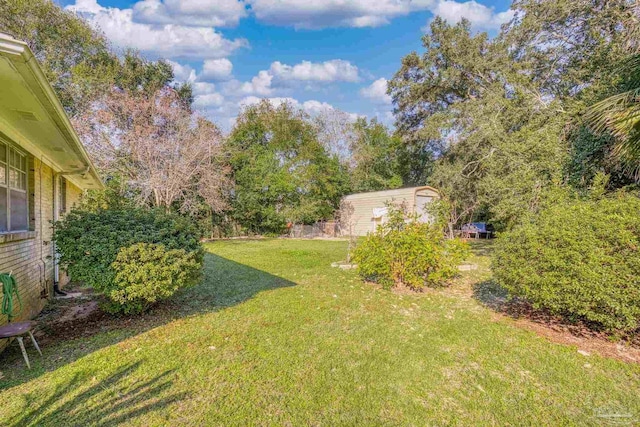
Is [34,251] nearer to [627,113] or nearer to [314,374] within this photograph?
[314,374]

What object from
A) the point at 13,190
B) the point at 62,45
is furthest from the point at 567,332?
the point at 62,45

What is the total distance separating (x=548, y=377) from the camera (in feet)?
10.3

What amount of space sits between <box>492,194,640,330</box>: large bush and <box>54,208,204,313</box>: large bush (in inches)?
180

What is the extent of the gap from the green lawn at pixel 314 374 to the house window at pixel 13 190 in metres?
1.68

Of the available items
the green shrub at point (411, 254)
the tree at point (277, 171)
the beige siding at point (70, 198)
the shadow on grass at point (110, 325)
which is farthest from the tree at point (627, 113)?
the tree at point (277, 171)

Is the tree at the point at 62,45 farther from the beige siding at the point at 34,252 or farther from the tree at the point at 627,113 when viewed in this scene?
the tree at the point at 627,113

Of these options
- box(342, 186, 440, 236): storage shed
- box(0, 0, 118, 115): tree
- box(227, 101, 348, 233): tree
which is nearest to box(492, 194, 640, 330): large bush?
box(342, 186, 440, 236): storage shed

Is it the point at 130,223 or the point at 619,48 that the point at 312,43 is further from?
the point at 130,223

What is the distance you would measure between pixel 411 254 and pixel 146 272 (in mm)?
4530

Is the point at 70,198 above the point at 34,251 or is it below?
above

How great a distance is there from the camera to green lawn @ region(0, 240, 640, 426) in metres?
2.53

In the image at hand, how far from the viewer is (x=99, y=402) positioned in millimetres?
2611

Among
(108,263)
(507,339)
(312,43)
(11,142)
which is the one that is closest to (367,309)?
(507,339)

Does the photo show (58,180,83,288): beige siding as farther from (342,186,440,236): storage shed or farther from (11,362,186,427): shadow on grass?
(342,186,440,236): storage shed
